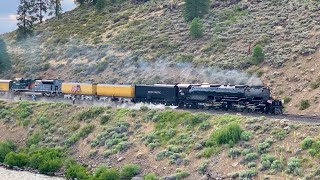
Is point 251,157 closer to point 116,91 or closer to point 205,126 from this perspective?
point 205,126

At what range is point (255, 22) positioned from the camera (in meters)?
67.9

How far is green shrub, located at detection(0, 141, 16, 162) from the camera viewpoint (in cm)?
4688

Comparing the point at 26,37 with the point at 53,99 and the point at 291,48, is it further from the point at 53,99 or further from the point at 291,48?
the point at 291,48

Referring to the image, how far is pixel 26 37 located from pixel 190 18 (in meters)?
33.3

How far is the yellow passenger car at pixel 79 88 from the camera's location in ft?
194

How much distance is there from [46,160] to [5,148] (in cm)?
671

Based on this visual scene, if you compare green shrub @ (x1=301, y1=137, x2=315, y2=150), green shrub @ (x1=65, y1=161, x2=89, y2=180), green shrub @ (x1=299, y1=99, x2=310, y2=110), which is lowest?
green shrub @ (x1=65, y1=161, x2=89, y2=180)

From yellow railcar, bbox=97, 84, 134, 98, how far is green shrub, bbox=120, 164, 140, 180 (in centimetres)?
1731

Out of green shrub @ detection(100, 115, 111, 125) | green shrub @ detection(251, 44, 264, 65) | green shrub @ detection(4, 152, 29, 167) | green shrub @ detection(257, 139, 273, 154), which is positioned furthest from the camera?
green shrub @ detection(251, 44, 264, 65)

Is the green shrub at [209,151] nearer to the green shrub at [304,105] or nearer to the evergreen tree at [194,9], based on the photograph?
the green shrub at [304,105]

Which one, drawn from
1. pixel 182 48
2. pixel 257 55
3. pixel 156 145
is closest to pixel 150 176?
pixel 156 145

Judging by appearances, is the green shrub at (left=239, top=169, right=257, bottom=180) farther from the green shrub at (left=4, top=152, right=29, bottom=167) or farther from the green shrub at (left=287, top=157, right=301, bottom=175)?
the green shrub at (left=4, top=152, right=29, bottom=167)

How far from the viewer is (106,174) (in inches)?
1463

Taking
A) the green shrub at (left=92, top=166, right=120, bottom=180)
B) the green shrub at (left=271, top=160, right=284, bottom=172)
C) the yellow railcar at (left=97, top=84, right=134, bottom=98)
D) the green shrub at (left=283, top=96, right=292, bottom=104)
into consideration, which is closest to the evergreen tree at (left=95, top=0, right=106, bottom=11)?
the yellow railcar at (left=97, top=84, right=134, bottom=98)
